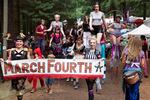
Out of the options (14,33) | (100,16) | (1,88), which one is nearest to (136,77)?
(100,16)

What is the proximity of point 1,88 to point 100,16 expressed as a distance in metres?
4.24

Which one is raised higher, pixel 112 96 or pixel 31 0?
pixel 31 0


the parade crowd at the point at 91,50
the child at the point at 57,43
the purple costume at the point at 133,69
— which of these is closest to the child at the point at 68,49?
the parade crowd at the point at 91,50

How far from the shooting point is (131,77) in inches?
437

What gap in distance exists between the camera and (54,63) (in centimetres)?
1284

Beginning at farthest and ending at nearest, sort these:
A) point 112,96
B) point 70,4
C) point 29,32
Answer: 1. point 29,32
2. point 70,4
3. point 112,96

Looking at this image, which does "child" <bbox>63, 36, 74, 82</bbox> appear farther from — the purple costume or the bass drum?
the bass drum

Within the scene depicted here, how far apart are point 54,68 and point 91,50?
1224 mm

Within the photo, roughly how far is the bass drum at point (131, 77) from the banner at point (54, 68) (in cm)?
133

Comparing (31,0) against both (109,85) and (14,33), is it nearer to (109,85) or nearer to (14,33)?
(14,33)

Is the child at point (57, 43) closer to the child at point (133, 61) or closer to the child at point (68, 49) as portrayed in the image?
the child at point (68, 49)

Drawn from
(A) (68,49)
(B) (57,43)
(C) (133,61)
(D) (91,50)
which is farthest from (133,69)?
(B) (57,43)

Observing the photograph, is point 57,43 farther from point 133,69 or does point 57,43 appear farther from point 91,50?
point 133,69

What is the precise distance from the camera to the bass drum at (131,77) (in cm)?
1109
